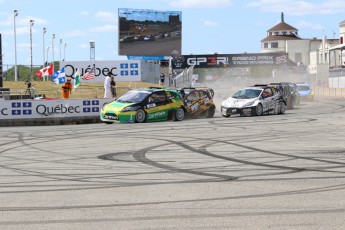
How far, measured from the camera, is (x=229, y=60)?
71.3 meters

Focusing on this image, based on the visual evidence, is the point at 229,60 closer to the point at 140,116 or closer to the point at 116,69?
the point at 116,69

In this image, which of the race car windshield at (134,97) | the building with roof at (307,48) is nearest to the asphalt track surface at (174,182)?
the race car windshield at (134,97)

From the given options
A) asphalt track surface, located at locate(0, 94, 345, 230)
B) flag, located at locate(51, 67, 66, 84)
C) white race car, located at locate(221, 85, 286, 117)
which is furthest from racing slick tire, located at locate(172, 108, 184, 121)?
flag, located at locate(51, 67, 66, 84)

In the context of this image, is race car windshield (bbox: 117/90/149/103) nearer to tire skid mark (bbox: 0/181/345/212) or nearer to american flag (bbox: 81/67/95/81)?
american flag (bbox: 81/67/95/81)

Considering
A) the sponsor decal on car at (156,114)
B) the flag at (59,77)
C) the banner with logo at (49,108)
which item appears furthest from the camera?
the flag at (59,77)

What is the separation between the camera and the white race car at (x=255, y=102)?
2777 cm

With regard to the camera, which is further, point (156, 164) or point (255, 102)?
point (255, 102)

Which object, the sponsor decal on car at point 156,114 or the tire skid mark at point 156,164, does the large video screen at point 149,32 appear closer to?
the sponsor decal on car at point 156,114

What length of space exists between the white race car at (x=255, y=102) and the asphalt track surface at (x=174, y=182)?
10.2 metres

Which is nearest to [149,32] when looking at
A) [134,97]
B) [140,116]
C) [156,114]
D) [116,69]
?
[116,69]

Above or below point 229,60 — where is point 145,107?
below

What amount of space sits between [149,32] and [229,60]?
22555 mm

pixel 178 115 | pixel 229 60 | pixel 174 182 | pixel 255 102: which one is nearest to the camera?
pixel 174 182

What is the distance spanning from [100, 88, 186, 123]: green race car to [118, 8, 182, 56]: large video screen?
962 inches
